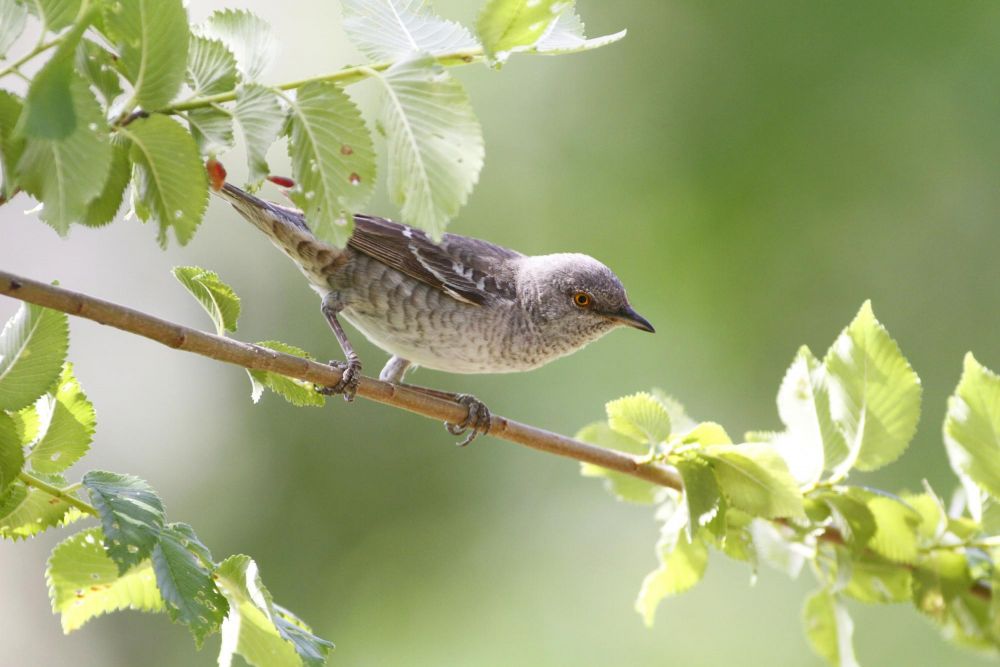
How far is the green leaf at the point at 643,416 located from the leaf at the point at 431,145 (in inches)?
37.7

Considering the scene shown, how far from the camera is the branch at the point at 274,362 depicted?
134cm

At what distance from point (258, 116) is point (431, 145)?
0.83ft

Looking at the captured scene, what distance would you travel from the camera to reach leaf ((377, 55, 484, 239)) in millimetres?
1334

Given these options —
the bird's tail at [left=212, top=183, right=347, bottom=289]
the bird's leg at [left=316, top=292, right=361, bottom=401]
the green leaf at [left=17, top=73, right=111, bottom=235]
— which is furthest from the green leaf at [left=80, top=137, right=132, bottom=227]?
the bird's tail at [left=212, top=183, right=347, bottom=289]

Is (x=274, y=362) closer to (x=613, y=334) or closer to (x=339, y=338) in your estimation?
(x=339, y=338)

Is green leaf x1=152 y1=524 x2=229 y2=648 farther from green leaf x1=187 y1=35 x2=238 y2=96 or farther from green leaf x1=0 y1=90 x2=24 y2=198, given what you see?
green leaf x1=187 y1=35 x2=238 y2=96

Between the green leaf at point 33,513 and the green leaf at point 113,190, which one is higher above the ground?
the green leaf at point 113,190

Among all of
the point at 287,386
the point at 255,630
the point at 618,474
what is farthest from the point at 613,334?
the point at 255,630

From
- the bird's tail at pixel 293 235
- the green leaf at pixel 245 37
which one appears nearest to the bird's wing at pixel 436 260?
the bird's tail at pixel 293 235

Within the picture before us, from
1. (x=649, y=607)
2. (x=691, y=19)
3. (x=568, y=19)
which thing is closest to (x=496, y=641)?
(x=649, y=607)

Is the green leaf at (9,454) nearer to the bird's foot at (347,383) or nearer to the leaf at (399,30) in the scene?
the bird's foot at (347,383)

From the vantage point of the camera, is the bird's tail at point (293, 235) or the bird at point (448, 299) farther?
the bird at point (448, 299)

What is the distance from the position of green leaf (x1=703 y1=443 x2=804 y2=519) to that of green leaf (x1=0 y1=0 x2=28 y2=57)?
1521 mm

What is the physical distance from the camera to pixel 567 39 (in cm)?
144
